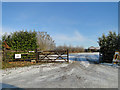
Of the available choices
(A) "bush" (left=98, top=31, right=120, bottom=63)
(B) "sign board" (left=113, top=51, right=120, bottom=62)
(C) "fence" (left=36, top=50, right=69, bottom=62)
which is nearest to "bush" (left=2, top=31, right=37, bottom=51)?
(C) "fence" (left=36, top=50, right=69, bottom=62)

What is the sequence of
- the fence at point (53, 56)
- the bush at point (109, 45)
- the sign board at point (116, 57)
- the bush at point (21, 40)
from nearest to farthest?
the sign board at point (116, 57) → the bush at point (109, 45) → the fence at point (53, 56) → the bush at point (21, 40)

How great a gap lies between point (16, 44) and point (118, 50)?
1044 cm

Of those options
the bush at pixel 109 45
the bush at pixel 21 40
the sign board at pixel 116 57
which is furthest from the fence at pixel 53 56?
the sign board at pixel 116 57

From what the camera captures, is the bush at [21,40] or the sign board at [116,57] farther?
the bush at [21,40]

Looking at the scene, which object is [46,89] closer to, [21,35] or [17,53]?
[17,53]

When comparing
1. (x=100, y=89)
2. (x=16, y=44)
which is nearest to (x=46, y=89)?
(x=100, y=89)

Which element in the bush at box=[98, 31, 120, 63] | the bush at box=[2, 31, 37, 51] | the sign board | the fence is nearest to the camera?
the sign board

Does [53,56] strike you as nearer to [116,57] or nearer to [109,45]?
[109,45]

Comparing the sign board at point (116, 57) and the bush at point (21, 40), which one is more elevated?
the bush at point (21, 40)

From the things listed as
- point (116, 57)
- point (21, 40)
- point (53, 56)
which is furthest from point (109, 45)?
point (21, 40)

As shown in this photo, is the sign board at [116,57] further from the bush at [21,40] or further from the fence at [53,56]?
the bush at [21,40]

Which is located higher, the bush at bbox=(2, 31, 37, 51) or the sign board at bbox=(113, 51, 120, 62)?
the bush at bbox=(2, 31, 37, 51)

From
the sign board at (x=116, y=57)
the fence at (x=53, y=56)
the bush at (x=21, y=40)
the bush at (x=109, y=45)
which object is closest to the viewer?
the sign board at (x=116, y=57)

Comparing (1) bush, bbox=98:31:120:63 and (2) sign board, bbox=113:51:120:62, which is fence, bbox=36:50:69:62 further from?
(2) sign board, bbox=113:51:120:62
